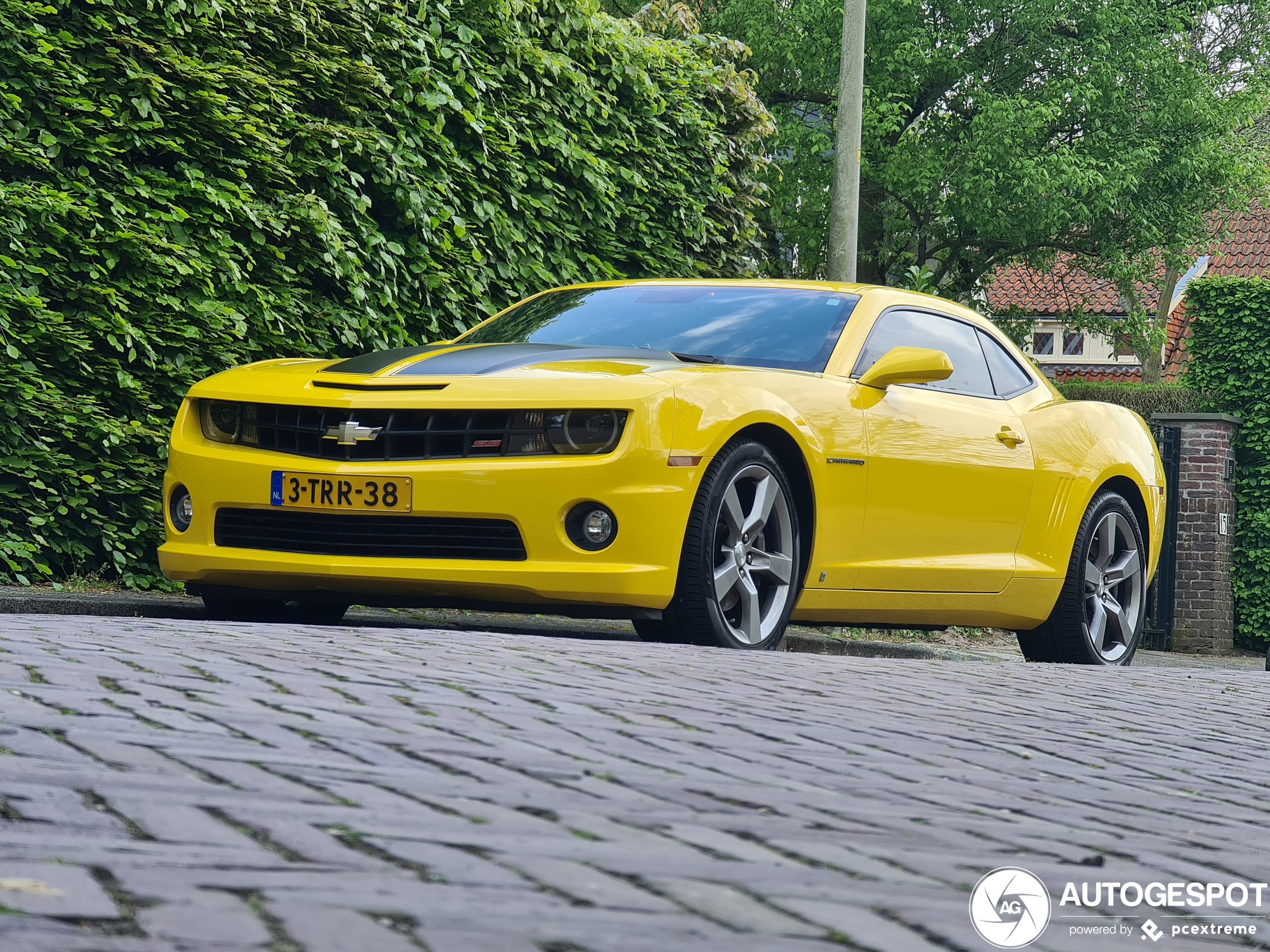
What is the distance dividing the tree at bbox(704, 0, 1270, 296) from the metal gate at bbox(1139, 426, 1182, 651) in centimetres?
1103

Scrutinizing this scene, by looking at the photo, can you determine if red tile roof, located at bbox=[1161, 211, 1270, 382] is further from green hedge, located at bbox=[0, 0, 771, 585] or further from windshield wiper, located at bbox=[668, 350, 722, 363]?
windshield wiper, located at bbox=[668, 350, 722, 363]

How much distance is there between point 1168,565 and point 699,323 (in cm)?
806

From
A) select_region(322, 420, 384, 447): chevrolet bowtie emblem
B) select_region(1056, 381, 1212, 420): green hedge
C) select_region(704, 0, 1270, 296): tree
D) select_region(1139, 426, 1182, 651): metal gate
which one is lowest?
select_region(1139, 426, 1182, 651): metal gate

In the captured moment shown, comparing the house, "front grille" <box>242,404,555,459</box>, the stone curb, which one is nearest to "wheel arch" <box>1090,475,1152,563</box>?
"front grille" <box>242,404,555,459</box>

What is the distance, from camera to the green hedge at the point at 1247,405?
13703mm

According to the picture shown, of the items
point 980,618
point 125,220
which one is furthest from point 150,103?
point 980,618

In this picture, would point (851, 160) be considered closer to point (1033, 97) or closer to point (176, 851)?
point (176, 851)

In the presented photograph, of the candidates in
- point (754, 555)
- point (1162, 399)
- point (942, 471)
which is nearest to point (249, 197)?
point (754, 555)

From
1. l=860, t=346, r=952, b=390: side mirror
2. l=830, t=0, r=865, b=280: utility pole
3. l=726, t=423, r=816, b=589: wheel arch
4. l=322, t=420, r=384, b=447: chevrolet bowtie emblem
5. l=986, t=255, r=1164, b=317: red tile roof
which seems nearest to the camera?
l=322, t=420, r=384, b=447: chevrolet bowtie emblem

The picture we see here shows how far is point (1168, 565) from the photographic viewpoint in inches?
538

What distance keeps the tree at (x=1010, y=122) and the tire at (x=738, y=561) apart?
1828 centimetres

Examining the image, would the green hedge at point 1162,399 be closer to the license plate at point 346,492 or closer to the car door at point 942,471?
the car door at point 942,471

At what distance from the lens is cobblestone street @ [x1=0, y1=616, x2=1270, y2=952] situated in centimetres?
221

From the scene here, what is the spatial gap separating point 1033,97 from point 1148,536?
1882cm
